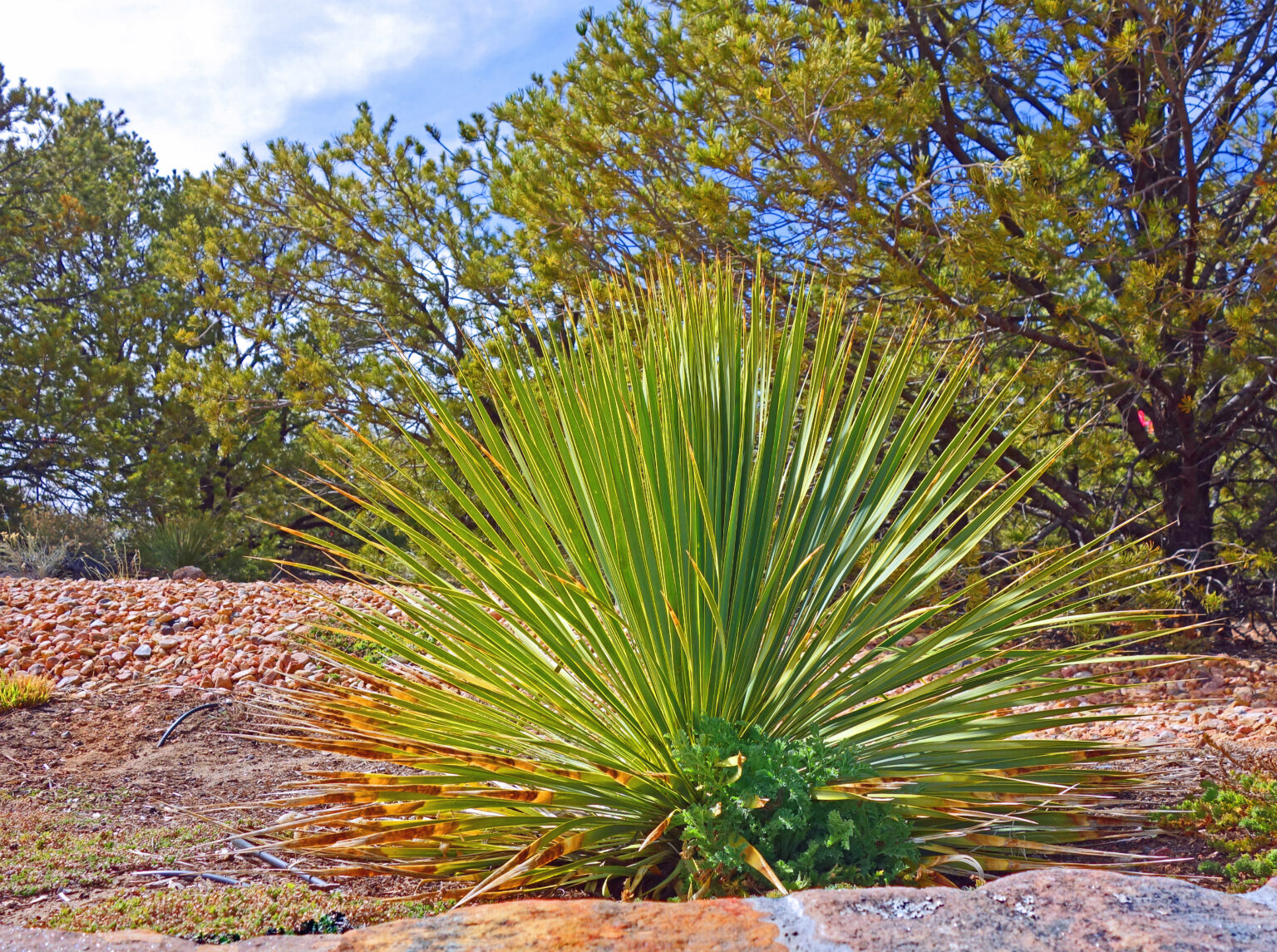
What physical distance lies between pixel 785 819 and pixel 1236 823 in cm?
154

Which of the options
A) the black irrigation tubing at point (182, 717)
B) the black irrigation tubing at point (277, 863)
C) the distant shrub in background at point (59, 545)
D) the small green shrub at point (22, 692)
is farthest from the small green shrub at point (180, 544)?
the black irrigation tubing at point (277, 863)

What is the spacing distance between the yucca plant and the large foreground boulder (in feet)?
1.45

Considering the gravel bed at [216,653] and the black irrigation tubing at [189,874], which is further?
the gravel bed at [216,653]

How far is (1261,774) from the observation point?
3.08m

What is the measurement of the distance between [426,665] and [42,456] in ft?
41.5

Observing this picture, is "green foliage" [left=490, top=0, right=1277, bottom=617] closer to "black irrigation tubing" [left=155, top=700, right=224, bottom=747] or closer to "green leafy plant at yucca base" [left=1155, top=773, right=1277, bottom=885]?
"green leafy plant at yucca base" [left=1155, top=773, right=1277, bottom=885]

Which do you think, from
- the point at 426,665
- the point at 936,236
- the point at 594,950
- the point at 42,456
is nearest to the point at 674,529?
the point at 426,665

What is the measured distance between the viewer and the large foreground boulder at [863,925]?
1360 mm

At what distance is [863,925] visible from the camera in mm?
1413

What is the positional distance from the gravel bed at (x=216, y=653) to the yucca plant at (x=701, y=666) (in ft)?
5.68

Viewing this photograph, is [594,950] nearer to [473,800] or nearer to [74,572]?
[473,800]

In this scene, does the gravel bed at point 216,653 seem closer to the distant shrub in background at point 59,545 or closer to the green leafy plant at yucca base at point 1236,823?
the green leafy plant at yucca base at point 1236,823

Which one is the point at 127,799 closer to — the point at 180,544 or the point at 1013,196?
the point at 1013,196

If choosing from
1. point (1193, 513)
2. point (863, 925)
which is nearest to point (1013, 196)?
point (1193, 513)
